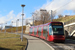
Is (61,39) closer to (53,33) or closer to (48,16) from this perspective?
(53,33)

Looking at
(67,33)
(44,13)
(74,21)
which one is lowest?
(67,33)

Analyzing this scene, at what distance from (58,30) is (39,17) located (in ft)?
226

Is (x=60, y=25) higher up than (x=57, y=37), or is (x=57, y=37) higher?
(x=60, y=25)

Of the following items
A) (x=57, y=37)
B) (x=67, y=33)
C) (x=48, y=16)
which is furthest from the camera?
(x=48, y=16)

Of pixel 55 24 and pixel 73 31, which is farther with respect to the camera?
pixel 73 31

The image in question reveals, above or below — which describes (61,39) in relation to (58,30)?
below

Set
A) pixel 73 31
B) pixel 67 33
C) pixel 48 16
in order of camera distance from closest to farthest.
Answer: pixel 73 31
pixel 67 33
pixel 48 16

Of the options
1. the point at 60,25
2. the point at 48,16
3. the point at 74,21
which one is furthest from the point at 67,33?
the point at 48,16

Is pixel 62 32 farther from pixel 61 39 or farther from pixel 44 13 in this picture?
pixel 44 13

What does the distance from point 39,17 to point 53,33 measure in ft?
228

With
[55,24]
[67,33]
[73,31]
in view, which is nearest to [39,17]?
[67,33]

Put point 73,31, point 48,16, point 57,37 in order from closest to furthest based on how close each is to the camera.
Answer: point 57,37
point 73,31
point 48,16

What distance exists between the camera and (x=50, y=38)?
23.1 meters

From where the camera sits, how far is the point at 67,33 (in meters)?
52.5
